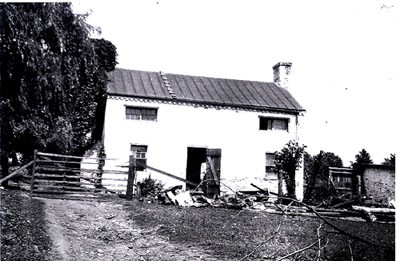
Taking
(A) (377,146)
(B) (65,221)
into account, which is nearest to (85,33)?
(B) (65,221)

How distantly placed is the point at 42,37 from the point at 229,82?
1507 centimetres

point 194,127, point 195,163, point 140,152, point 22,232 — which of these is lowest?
point 22,232

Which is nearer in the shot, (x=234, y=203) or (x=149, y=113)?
(x=234, y=203)

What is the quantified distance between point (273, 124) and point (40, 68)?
14.3 meters

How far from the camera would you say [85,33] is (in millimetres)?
12148

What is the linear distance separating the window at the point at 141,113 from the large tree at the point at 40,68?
21.0 feet

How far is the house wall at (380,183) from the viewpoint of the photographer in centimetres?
1928

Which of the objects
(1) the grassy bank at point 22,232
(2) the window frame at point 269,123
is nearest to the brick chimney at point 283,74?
(2) the window frame at point 269,123

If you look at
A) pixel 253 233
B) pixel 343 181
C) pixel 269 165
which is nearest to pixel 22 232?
pixel 253 233

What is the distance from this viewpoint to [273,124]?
2170 cm

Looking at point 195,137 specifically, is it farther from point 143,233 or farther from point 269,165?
point 143,233

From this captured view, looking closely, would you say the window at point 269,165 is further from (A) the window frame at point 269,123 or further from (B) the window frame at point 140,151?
(B) the window frame at point 140,151

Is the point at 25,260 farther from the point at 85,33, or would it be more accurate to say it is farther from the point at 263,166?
the point at 263,166

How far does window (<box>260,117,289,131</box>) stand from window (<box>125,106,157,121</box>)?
6.26 metres
